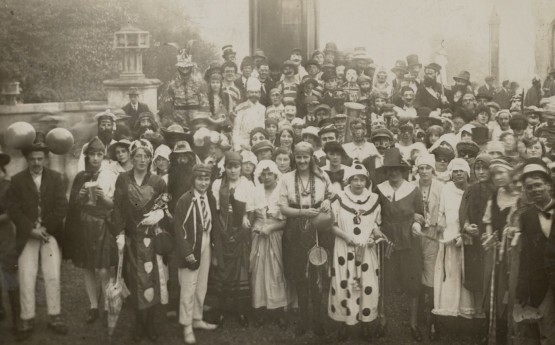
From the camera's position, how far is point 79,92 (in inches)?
368

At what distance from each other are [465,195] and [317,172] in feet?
4.96

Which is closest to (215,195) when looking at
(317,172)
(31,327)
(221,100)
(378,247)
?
(317,172)

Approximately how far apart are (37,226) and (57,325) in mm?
1013

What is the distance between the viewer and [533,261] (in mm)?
5191

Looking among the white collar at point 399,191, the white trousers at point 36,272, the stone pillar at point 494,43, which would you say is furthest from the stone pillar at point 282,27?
the white trousers at point 36,272

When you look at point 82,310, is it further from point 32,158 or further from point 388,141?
point 388,141

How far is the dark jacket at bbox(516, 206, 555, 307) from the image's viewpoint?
513 cm

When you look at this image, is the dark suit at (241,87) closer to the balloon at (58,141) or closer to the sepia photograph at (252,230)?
the sepia photograph at (252,230)

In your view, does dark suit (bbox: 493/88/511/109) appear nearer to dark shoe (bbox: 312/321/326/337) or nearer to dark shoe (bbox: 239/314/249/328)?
dark shoe (bbox: 312/321/326/337)

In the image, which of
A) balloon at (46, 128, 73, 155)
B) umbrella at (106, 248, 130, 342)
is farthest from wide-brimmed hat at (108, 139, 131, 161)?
umbrella at (106, 248, 130, 342)

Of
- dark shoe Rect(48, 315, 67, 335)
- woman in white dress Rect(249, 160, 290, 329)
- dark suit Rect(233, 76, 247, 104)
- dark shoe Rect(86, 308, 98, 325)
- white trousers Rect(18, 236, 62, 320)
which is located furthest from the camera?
dark suit Rect(233, 76, 247, 104)

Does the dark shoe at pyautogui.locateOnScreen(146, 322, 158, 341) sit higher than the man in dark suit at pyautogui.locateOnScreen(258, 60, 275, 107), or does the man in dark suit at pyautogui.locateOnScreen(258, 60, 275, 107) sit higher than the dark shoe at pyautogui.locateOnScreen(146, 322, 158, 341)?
the man in dark suit at pyautogui.locateOnScreen(258, 60, 275, 107)

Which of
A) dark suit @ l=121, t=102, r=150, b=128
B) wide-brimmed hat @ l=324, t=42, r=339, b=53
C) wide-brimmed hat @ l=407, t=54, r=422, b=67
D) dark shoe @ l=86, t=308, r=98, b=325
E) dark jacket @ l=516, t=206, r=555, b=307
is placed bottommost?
dark shoe @ l=86, t=308, r=98, b=325

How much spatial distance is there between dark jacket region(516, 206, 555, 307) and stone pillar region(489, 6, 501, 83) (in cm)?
692
